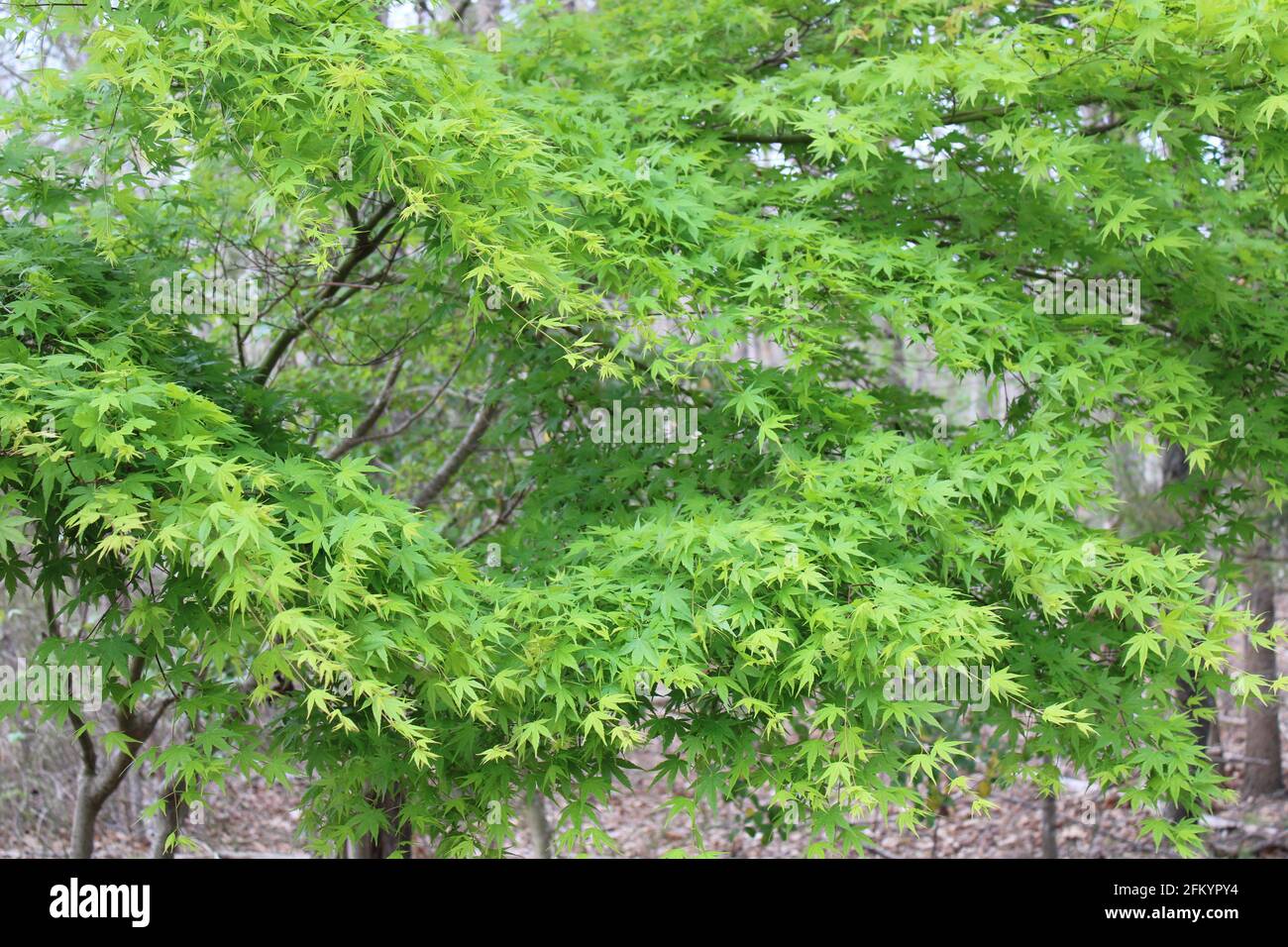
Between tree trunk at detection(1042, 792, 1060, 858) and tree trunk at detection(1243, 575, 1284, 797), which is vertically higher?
tree trunk at detection(1243, 575, 1284, 797)

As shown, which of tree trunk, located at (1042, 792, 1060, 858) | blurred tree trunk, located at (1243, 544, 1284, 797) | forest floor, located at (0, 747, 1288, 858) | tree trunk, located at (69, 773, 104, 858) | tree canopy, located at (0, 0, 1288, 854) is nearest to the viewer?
tree canopy, located at (0, 0, 1288, 854)

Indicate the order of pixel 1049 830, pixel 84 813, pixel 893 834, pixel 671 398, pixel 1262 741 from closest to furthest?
pixel 671 398 < pixel 84 813 < pixel 1049 830 < pixel 1262 741 < pixel 893 834

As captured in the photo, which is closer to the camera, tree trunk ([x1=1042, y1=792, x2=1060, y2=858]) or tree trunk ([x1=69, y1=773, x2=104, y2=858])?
tree trunk ([x1=69, y1=773, x2=104, y2=858])

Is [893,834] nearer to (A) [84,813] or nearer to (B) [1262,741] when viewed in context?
(B) [1262,741]

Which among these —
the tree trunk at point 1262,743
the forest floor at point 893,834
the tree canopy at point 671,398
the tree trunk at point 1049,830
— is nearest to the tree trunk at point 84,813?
the tree canopy at point 671,398

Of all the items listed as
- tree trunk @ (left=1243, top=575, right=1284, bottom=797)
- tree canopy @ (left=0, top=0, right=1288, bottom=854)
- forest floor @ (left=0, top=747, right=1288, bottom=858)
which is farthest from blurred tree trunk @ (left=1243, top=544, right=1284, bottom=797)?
tree canopy @ (left=0, top=0, right=1288, bottom=854)

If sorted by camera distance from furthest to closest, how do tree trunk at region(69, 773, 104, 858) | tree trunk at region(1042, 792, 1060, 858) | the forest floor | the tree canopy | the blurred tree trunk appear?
the blurred tree trunk, tree trunk at region(1042, 792, 1060, 858), the forest floor, tree trunk at region(69, 773, 104, 858), the tree canopy

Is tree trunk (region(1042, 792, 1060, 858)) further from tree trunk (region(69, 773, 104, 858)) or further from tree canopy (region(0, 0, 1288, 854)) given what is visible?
tree trunk (region(69, 773, 104, 858))

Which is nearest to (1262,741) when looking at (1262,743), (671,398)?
(1262,743)

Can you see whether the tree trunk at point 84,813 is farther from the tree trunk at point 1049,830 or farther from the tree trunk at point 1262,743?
the tree trunk at point 1262,743

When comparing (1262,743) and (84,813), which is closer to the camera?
(84,813)

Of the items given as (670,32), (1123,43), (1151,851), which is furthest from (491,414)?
(1151,851)

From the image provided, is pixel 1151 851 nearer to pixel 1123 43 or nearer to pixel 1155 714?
pixel 1155 714

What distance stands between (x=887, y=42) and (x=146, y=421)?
337 cm
